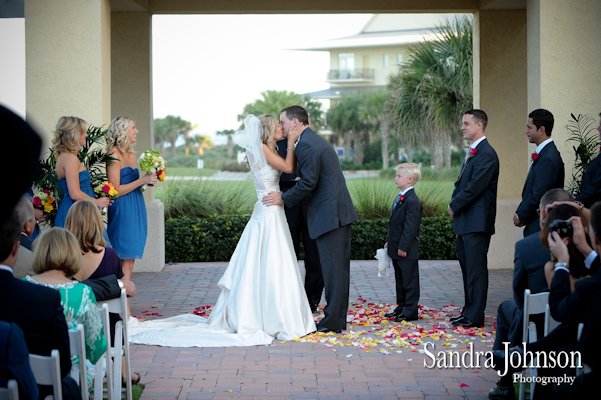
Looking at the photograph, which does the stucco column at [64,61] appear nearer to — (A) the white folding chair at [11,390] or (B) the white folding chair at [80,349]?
(B) the white folding chair at [80,349]

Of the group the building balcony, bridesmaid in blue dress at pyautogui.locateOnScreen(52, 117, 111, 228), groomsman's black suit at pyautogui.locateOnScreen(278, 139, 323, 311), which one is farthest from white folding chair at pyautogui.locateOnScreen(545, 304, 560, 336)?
the building balcony

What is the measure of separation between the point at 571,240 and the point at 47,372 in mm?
2732

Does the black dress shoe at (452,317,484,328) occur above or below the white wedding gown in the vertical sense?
below

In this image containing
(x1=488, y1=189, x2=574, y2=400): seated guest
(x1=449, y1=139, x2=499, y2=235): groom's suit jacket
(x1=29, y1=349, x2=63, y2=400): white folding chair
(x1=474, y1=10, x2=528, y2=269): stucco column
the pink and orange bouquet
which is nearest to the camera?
(x1=29, y1=349, x2=63, y2=400): white folding chair

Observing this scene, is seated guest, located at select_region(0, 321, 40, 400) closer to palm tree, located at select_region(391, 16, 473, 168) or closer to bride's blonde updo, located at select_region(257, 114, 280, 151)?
bride's blonde updo, located at select_region(257, 114, 280, 151)

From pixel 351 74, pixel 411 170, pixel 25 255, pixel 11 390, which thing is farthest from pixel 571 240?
pixel 351 74

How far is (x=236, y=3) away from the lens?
10242 mm

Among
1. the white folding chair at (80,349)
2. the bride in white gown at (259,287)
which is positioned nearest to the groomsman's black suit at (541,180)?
the bride in white gown at (259,287)

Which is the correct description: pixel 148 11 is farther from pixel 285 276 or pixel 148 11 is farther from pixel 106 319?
pixel 106 319

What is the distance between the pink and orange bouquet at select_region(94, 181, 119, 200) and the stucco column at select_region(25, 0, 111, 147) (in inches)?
52.8

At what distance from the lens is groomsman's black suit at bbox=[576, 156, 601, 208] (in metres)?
5.73

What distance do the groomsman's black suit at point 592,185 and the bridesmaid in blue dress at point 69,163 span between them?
14.7 feet

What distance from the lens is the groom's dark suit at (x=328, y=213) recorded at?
6.32 meters

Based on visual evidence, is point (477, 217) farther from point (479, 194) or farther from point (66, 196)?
point (66, 196)
